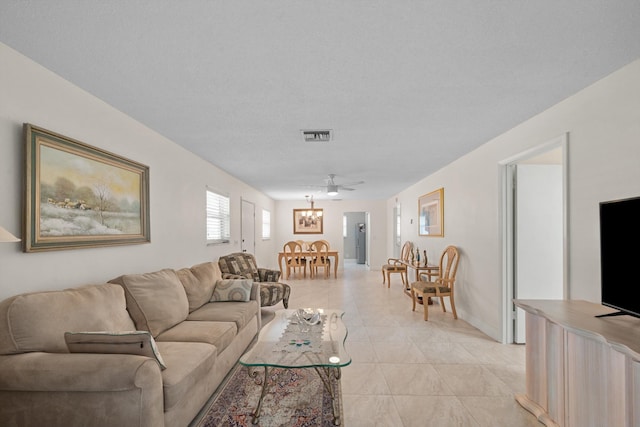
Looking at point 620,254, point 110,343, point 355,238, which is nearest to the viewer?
point 110,343

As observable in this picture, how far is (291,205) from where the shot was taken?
10516 millimetres

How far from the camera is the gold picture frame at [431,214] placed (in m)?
Answer: 5.44

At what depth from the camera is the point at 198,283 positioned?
3.59 m

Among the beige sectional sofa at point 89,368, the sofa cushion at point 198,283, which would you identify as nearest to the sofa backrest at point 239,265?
the sofa cushion at point 198,283

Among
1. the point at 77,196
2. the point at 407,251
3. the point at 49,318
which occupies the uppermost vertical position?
the point at 77,196

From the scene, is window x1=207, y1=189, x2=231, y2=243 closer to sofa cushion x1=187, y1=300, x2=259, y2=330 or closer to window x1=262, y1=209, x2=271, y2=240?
sofa cushion x1=187, y1=300, x2=259, y2=330

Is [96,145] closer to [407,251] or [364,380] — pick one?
[364,380]

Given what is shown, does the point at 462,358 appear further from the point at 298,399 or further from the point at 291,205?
the point at 291,205

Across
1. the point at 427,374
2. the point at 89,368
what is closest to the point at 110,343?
the point at 89,368

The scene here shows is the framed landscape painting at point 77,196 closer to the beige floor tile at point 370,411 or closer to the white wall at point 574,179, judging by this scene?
the beige floor tile at point 370,411

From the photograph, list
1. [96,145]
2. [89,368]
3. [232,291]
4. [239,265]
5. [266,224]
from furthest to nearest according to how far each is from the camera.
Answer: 1. [266,224]
2. [239,265]
3. [232,291]
4. [96,145]
5. [89,368]

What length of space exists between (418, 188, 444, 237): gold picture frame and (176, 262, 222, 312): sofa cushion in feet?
11.9

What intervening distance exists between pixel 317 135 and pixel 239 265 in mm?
2605

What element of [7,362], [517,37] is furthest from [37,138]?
[517,37]
